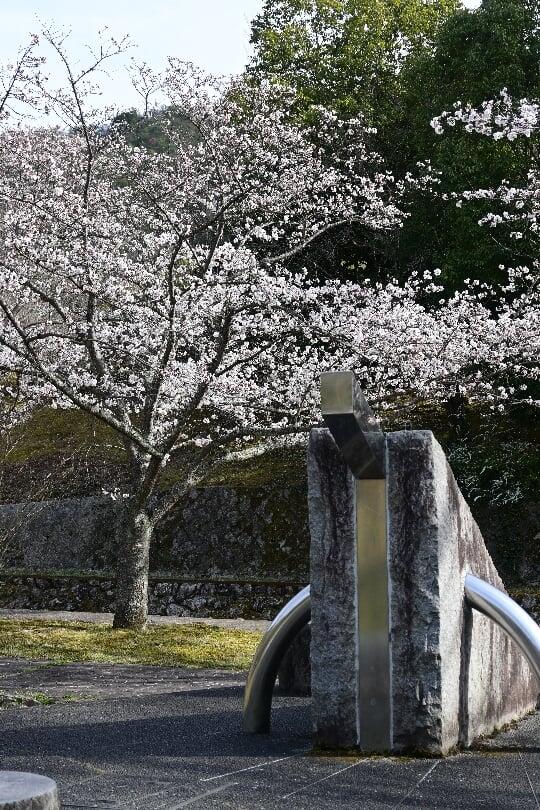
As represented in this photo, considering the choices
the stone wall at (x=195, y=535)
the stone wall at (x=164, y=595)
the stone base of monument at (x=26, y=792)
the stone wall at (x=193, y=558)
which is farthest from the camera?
the stone wall at (x=195, y=535)

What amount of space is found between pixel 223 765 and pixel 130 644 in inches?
225

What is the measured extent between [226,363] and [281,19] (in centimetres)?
1467

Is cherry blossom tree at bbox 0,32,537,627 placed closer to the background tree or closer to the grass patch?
the grass patch

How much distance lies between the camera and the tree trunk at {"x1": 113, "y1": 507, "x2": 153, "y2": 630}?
9.88 metres

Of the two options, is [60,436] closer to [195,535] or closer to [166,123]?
[195,535]

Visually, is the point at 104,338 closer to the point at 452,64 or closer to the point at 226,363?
the point at 226,363

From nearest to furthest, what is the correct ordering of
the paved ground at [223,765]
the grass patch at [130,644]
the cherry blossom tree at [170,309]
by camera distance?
the paved ground at [223,765] → the grass patch at [130,644] → the cherry blossom tree at [170,309]

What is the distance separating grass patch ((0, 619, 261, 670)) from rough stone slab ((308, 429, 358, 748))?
4.43 meters

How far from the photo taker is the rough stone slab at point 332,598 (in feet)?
12.0

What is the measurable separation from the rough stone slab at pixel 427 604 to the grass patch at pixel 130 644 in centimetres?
441

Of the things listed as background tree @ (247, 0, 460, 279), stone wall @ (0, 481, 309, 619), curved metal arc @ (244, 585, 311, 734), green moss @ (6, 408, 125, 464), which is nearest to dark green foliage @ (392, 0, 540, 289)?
background tree @ (247, 0, 460, 279)

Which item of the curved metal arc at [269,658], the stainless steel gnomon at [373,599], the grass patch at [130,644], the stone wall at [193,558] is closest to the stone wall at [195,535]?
the stone wall at [193,558]

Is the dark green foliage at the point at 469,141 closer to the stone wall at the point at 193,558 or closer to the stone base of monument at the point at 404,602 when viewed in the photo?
the stone wall at the point at 193,558

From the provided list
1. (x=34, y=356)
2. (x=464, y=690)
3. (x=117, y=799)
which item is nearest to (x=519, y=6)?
(x=34, y=356)
